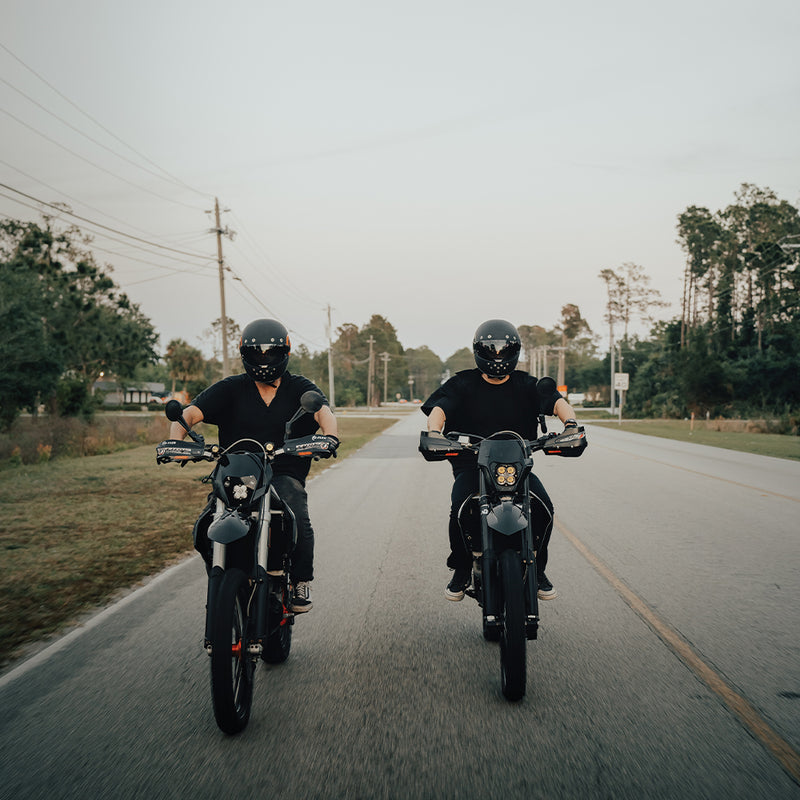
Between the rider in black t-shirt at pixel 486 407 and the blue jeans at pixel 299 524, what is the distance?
950 mm

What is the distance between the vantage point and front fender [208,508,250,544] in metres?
3.59

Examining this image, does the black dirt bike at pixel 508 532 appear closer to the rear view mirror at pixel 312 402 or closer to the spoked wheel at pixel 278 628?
the rear view mirror at pixel 312 402

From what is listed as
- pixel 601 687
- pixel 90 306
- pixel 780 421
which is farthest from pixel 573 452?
pixel 90 306

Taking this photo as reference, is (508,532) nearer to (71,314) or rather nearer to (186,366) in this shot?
(71,314)

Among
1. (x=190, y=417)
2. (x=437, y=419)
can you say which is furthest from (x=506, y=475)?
(x=190, y=417)

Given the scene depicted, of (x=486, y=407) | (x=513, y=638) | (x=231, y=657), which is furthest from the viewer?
(x=486, y=407)

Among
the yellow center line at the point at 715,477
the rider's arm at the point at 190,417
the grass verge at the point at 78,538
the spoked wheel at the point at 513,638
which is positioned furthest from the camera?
the yellow center line at the point at 715,477

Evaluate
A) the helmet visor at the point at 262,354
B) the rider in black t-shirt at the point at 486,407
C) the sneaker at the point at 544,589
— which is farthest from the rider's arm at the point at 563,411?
the helmet visor at the point at 262,354

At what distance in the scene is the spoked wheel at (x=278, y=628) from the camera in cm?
410

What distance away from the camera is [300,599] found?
14.4ft

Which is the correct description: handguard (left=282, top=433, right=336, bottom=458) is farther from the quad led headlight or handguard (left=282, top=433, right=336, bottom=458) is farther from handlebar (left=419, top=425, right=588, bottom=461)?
the quad led headlight

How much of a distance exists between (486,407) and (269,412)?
145 cm

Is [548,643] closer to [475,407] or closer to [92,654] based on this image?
[475,407]

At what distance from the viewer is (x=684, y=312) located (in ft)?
239
